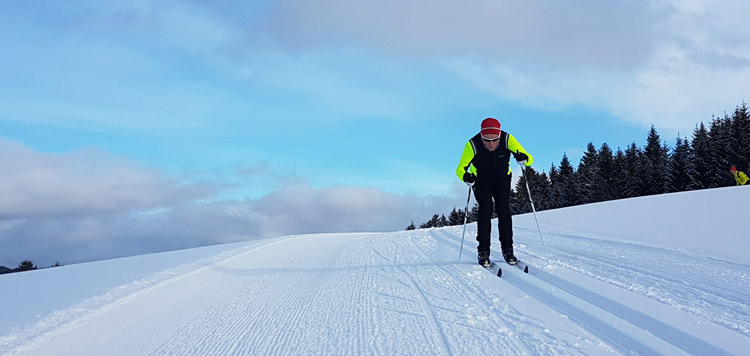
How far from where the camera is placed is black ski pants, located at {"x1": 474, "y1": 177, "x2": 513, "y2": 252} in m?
5.86

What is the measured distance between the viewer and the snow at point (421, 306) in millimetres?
2914

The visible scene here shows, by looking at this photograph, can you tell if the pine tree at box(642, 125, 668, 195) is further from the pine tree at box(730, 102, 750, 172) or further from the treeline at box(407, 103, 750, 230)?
the pine tree at box(730, 102, 750, 172)

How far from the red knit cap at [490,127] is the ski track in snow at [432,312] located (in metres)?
1.72

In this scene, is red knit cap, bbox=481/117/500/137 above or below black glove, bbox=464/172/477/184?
above

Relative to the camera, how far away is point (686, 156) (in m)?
45.5

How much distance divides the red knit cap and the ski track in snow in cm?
172

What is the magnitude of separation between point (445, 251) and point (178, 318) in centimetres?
458

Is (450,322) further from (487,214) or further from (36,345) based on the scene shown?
(36,345)

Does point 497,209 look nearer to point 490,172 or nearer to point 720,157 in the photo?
point 490,172

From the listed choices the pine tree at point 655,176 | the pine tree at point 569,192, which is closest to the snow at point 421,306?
the pine tree at point 655,176

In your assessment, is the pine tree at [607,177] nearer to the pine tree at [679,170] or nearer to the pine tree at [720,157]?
the pine tree at [679,170]

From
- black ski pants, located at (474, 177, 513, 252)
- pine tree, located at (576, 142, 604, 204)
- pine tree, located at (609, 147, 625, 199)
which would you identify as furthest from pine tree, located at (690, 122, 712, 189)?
black ski pants, located at (474, 177, 513, 252)

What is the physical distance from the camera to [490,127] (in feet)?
18.8

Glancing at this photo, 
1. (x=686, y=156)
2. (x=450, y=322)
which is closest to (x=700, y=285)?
(x=450, y=322)
